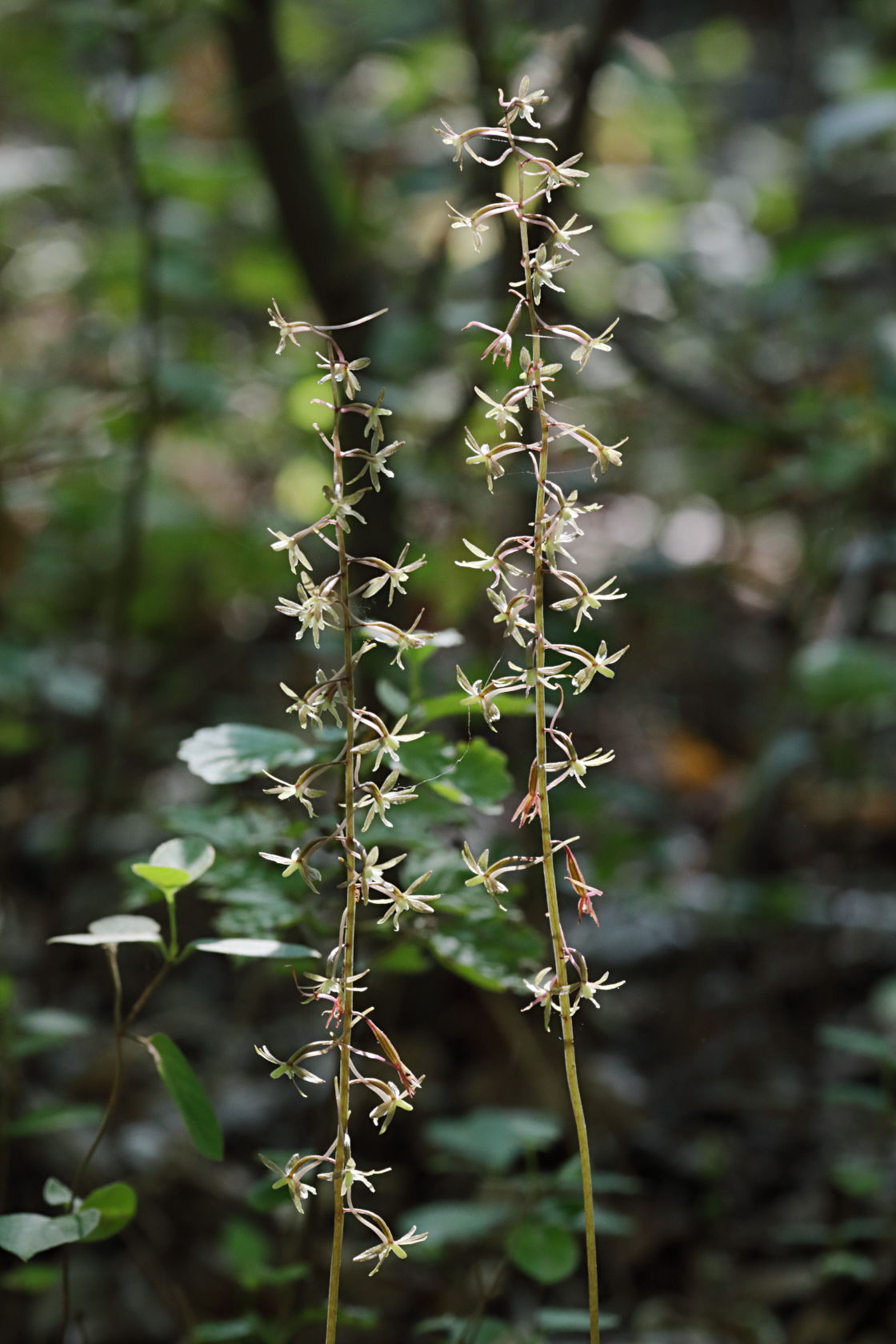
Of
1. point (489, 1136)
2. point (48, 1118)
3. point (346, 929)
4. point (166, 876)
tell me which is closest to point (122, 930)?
point (166, 876)

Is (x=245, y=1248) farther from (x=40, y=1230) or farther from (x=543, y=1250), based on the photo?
(x=40, y=1230)

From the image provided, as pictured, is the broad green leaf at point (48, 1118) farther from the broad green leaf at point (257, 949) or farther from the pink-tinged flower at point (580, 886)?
the pink-tinged flower at point (580, 886)

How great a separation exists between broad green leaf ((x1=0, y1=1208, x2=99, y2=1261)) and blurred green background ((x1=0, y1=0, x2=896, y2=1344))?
0.94 feet

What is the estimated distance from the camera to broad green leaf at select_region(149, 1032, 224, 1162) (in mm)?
982

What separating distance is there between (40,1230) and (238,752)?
18.1 inches

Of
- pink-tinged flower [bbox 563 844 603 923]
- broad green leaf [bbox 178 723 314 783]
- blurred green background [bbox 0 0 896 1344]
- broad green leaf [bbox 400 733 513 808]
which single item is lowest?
blurred green background [bbox 0 0 896 1344]

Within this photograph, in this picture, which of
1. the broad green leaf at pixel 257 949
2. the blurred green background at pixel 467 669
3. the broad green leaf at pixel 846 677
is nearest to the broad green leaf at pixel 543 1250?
the blurred green background at pixel 467 669

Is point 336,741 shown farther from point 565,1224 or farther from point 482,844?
point 482,844

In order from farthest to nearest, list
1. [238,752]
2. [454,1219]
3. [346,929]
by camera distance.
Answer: [454,1219], [238,752], [346,929]

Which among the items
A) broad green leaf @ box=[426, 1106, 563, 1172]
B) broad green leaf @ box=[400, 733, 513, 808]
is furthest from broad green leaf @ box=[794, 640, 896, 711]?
broad green leaf @ box=[400, 733, 513, 808]

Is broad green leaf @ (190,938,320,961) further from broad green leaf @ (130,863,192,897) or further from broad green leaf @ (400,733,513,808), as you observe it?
broad green leaf @ (400,733,513,808)

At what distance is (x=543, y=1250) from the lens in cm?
130

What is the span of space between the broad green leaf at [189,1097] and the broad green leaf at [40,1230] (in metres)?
0.14

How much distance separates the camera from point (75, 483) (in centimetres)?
330
